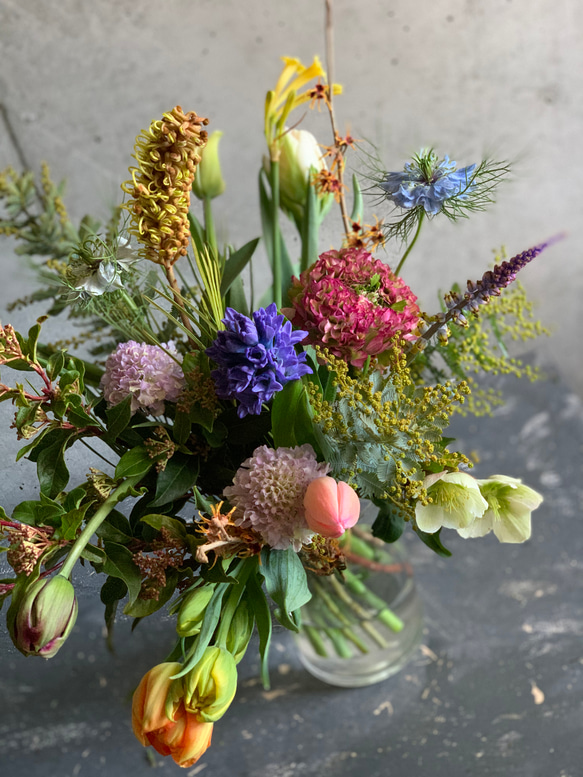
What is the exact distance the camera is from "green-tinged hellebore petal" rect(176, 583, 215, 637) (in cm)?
40

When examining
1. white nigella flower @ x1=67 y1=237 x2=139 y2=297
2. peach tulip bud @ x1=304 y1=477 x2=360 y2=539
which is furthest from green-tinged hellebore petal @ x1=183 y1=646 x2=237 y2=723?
white nigella flower @ x1=67 y1=237 x2=139 y2=297

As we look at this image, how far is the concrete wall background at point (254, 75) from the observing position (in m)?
1.21

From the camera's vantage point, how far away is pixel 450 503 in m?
0.40

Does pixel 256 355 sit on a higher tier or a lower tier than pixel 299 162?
lower

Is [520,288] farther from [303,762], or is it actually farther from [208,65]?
[208,65]

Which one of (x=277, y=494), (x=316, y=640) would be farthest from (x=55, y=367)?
(x=316, y=640)

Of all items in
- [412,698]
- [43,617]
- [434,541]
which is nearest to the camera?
[43,617]

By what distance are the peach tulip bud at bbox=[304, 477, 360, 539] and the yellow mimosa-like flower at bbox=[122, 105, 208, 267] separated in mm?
167

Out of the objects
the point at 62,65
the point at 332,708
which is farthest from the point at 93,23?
the point at 332,708

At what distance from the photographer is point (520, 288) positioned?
0.54 m

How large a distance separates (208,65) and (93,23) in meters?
0.21

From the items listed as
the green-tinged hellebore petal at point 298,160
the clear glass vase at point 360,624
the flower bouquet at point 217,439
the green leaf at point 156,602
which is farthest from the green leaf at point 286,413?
the clear glass vase at point 360,624

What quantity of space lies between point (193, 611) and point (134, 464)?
0.09 metres

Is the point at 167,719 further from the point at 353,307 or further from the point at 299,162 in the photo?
the point at 299,162
